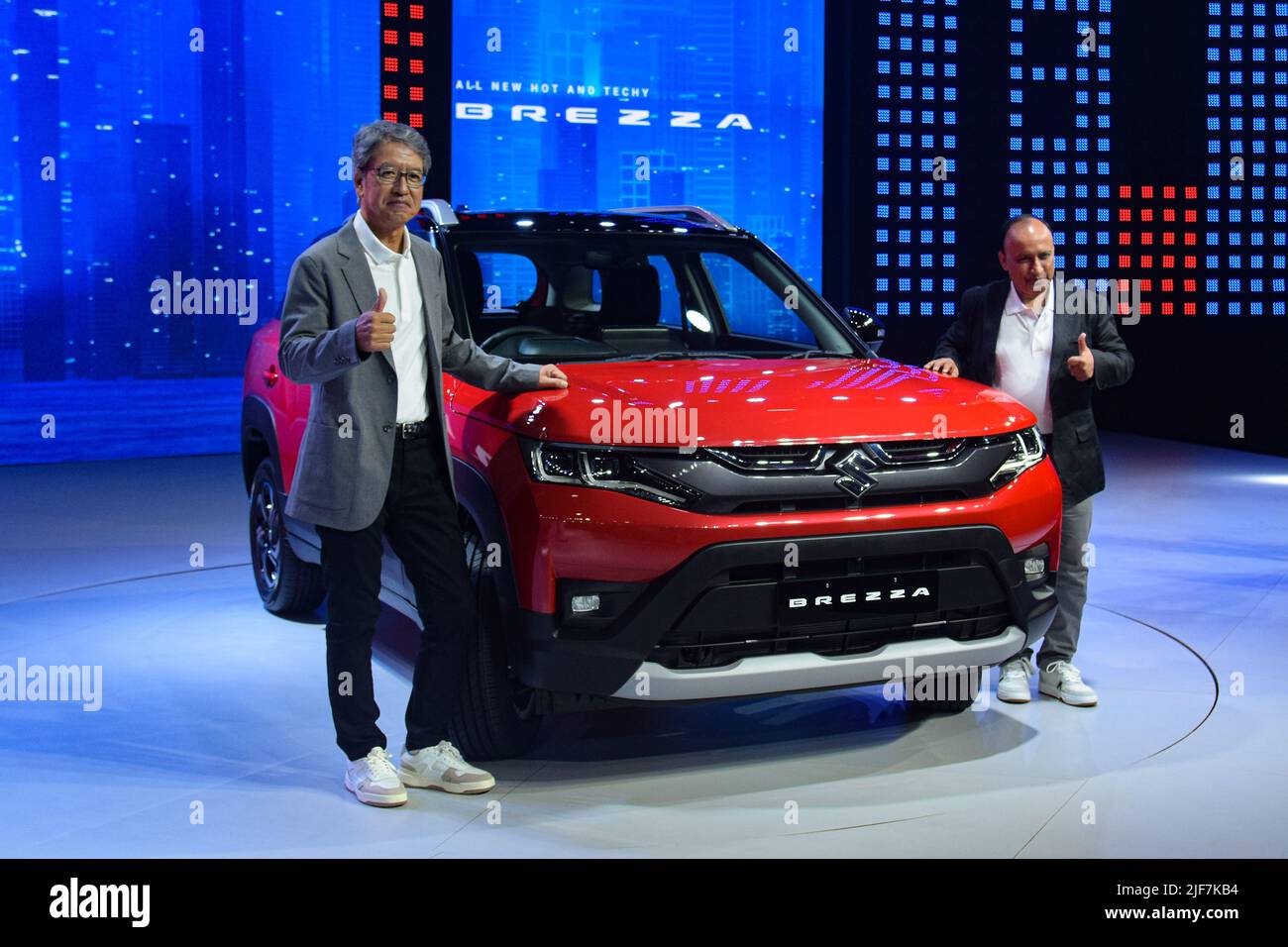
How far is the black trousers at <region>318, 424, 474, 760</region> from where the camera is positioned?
150 inches

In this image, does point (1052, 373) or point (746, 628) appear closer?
point (746, 628)

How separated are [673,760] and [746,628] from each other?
28.3 inches

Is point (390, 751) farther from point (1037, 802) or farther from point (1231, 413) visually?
point (1231, 413)

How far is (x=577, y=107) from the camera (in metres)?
12.6

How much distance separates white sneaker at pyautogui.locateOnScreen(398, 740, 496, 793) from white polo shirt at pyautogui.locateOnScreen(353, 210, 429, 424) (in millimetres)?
920

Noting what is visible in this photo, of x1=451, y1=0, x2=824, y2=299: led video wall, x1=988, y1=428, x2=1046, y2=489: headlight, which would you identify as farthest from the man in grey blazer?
x1=451, y1=0, x2=824, y2=299: led video wall

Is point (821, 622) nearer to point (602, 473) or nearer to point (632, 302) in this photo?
point (602, 473)

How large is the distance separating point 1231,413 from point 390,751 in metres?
11.0

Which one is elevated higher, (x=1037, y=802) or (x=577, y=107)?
(x=577, y=107)

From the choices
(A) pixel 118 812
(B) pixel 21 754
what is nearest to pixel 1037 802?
(A) pixel 118 812

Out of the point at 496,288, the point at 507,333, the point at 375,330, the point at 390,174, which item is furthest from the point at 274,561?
the point at 375,330

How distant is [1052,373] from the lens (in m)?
4.77

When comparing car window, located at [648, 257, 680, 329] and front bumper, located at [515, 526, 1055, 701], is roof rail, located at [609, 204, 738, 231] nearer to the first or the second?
car window, located at [648, 257, 680, 329]

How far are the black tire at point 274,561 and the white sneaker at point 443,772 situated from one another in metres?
2.00
